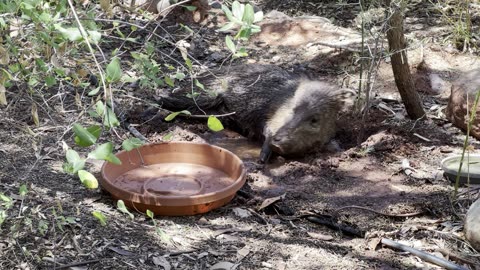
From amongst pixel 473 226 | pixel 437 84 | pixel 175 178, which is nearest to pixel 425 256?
pixel 473 226

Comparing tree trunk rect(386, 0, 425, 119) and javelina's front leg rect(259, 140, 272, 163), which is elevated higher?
tree trunk rect(386, 0, 425, 119)

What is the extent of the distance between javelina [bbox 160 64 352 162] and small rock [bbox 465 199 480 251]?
191 cm

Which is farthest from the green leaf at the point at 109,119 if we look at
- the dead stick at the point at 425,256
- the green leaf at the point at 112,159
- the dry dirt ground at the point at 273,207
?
the dead stick at the point at 425,256

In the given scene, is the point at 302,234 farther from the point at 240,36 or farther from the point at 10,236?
the point at 240,36

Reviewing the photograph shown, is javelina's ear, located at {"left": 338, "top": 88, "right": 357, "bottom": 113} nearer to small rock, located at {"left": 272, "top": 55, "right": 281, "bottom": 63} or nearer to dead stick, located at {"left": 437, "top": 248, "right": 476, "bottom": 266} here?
small rock, located at {"left": 272, "top": 55, "right": 281, "bottom": 63}

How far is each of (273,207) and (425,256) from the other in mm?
1128

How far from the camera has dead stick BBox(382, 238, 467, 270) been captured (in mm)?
4004

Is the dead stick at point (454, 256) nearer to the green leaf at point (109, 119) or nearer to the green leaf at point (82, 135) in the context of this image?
the green leaf at point (109, 119)

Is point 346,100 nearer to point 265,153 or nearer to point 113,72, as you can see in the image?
point 265,153

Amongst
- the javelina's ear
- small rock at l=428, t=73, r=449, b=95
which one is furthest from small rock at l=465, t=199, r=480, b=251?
small rock at l=428, t=73, r=449, b=95

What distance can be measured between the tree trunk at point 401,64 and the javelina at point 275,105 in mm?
500

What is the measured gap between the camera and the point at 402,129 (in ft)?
20.3

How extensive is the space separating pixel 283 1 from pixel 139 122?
4.35 metres

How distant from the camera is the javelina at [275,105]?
6027 mm
